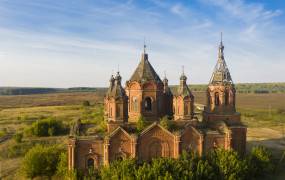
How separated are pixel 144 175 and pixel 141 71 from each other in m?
13.5

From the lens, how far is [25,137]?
56969mm

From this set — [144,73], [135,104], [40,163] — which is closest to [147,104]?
[135,104]

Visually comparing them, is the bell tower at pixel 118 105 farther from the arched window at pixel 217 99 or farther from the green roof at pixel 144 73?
the arched window at pixel 217 99

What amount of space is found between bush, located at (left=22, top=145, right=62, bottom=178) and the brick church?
13.7ft

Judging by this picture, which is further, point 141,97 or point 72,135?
point 141,97

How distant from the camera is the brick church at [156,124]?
30987 millimetres

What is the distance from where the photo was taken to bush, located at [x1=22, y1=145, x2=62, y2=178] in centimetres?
3397

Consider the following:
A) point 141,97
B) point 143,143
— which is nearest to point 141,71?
point 141,97

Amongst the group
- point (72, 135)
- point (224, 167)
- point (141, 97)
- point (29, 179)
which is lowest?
point (29, 179)

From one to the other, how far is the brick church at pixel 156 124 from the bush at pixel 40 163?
4.18 m

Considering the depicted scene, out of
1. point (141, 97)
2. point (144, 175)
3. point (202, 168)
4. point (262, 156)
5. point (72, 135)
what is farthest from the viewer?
point (141, 97)

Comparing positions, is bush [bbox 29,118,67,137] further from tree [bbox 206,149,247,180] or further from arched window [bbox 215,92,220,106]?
tree [bbox 206,149,247,180]

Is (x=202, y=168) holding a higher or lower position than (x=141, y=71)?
lower

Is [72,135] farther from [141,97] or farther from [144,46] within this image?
[144,46]
